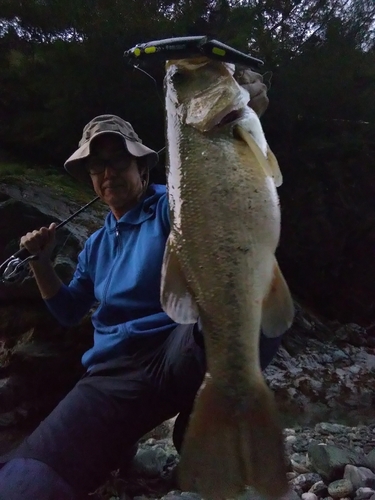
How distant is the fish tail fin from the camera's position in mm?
1604

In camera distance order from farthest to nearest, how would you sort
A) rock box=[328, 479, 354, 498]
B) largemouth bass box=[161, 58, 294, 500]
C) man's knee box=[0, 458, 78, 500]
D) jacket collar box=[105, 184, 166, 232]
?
rock box=[328, 479, 354, 498] < jacket collar box=[105, 184, 166, 232] < man's knee box=[0, 458, 78, 500] < largemouth bass box=[161, 58, 294, 500]

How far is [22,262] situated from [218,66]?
1.74 metres

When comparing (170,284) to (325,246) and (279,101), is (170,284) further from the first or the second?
(325,246)

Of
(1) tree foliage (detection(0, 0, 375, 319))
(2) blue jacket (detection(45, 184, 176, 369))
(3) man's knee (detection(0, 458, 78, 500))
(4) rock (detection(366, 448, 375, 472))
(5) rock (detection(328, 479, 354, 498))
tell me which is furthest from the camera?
(1) tree foliage (detection(0, 0, 375, 319))

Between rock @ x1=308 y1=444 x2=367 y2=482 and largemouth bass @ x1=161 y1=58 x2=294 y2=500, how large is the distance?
5.34ft

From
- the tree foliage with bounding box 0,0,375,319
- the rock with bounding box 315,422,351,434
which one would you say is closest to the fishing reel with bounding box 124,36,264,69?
the rock with bounding box 315,422,351,434

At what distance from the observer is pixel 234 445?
1.63m

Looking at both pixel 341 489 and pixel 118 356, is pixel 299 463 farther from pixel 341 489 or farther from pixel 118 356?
pixel 118 356

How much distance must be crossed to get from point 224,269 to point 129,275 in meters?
1.07

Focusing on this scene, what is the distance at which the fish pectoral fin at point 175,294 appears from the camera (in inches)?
62.2

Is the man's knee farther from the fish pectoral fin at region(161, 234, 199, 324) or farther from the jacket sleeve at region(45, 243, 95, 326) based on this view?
Result: the fish pectoral fin at region(161, 234, 199, 324)

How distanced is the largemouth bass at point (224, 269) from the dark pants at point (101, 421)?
1.88ft

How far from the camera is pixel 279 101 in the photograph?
7000 mm

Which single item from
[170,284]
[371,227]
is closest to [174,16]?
[371,227]
